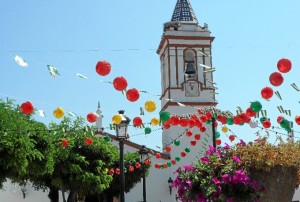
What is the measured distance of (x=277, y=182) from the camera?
6.97 metres

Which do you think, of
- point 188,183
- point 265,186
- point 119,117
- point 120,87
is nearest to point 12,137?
point 119,117

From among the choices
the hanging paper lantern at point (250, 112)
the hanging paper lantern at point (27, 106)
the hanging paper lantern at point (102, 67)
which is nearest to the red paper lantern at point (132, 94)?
the hanging paper lantern at point (102, 67)

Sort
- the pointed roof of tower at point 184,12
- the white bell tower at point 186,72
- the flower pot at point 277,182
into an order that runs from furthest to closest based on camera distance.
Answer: the pointed roof of tower at point 184,12 < the white bell tower at point 186,72 < the flower pot at point 277,182

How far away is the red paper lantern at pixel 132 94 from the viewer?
1062 cm

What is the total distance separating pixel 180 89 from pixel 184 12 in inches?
242

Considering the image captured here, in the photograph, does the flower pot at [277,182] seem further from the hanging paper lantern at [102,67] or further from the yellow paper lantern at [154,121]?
the yellow paper lantern at [154,121]

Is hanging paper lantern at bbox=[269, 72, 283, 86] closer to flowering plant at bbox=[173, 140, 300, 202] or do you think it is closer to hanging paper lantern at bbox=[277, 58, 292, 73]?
hanging paper lantern at bbox=[277, 58, 292, 73]

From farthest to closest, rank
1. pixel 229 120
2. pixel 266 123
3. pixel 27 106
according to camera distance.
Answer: pixel 229 120 < pixel 266 123 < pixel 27 106

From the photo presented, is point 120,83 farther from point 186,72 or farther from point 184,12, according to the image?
point 184,12

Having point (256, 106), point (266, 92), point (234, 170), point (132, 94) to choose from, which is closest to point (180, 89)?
point (256, 106)

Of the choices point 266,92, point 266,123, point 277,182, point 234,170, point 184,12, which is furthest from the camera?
point 184,12

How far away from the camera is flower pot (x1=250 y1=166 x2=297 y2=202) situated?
693 centimetres

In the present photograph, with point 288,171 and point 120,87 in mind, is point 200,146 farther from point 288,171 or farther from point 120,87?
point 288,171

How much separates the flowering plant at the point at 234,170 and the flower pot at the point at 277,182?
0.19 ft
